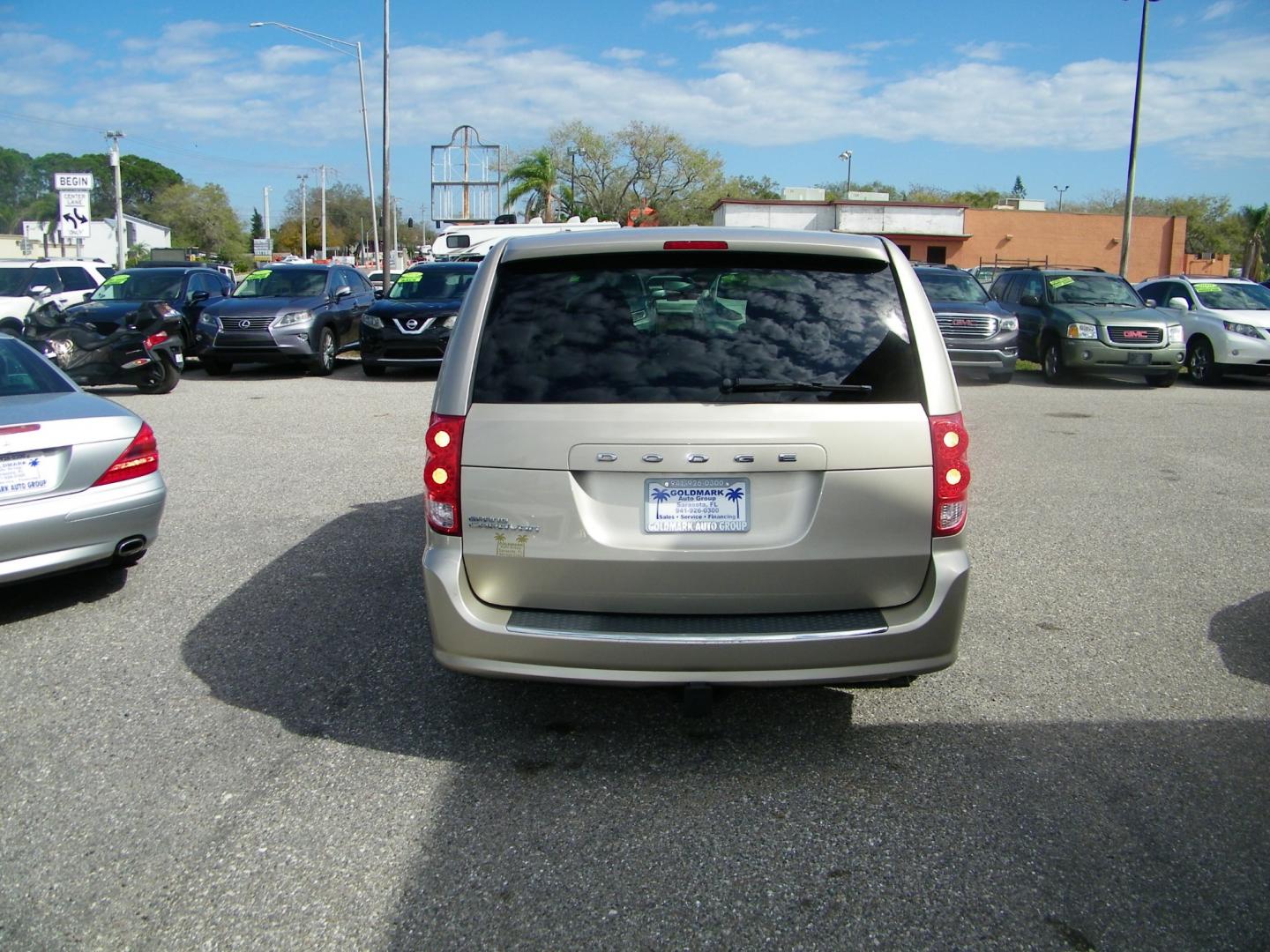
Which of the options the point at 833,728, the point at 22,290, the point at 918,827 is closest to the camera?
the point at 918,827

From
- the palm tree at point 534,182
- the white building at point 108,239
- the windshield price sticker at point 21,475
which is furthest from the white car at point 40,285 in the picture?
the white building at point 108,239

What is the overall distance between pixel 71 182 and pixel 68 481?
27.0 metres

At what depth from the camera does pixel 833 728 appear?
13.6 feet

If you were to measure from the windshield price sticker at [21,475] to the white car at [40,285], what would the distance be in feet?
42.8

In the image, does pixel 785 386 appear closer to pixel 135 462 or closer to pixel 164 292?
pixel 135 462

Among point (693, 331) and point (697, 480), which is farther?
point (693, 331)

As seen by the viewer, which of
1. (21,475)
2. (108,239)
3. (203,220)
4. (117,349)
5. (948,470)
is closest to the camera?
(948,470)

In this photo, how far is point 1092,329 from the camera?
1656 cm

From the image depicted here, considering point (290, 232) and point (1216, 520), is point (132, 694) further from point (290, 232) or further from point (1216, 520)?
point (290, 232)

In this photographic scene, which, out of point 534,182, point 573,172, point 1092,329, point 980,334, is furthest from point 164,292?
point 573,172

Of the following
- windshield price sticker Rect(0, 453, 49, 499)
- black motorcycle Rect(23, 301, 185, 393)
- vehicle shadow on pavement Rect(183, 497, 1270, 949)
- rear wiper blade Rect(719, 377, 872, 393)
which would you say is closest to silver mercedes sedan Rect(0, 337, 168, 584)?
windshield price sticker Rect(0, 453, 49, 499)

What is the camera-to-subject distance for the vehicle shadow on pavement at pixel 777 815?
2.89 meters

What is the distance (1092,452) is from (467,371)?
8.62m

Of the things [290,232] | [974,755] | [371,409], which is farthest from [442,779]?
[290,232]
